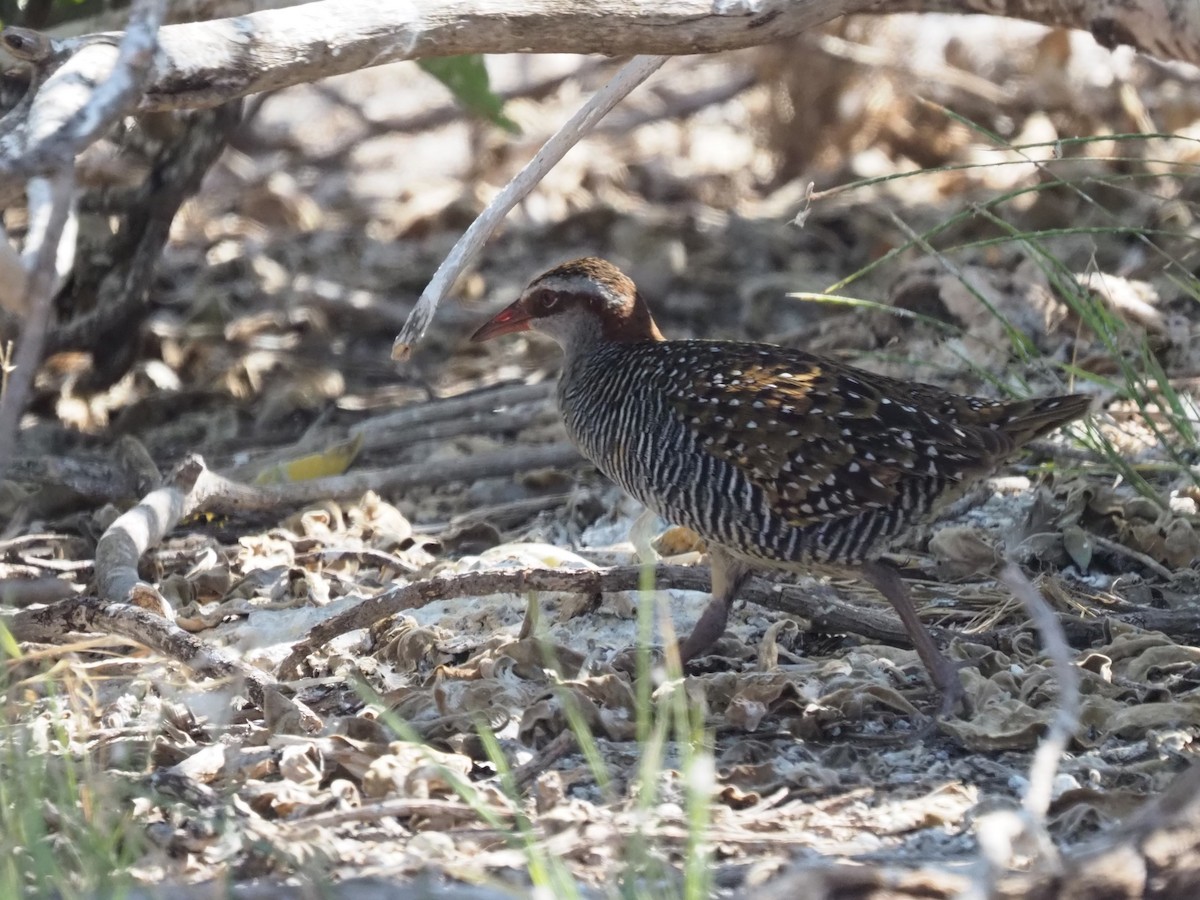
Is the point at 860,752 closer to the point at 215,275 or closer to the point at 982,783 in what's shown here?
the point at 982,783

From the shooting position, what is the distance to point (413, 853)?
3.19 meters

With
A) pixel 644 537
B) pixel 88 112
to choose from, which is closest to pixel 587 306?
pixel 644 537

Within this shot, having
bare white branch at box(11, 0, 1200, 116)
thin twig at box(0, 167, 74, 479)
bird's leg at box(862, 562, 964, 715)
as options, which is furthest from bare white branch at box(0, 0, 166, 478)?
bird's leg at box(862, 562, 964, 715)

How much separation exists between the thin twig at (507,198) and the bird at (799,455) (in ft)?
2.10

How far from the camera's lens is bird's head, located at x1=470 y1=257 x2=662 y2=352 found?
5.04 metres

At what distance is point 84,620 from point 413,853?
1565mm

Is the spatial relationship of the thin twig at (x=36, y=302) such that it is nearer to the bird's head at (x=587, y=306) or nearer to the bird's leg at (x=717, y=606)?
the bird's leg at (x=717, y=606)

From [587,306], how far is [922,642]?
5.42 feet

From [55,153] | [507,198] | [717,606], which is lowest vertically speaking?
[717,606]

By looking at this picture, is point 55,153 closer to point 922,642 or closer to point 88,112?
point 88,112

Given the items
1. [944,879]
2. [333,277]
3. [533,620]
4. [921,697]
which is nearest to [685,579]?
[533,620]

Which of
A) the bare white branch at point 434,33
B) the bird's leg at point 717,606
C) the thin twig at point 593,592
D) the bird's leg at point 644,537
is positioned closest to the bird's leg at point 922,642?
the thin twig at point 593,592

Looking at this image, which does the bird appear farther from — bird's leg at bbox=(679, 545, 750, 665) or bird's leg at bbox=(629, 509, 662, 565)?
bird's leg at bbox=(629, 509, 662, 565)

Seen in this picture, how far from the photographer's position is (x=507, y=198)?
4324mm
